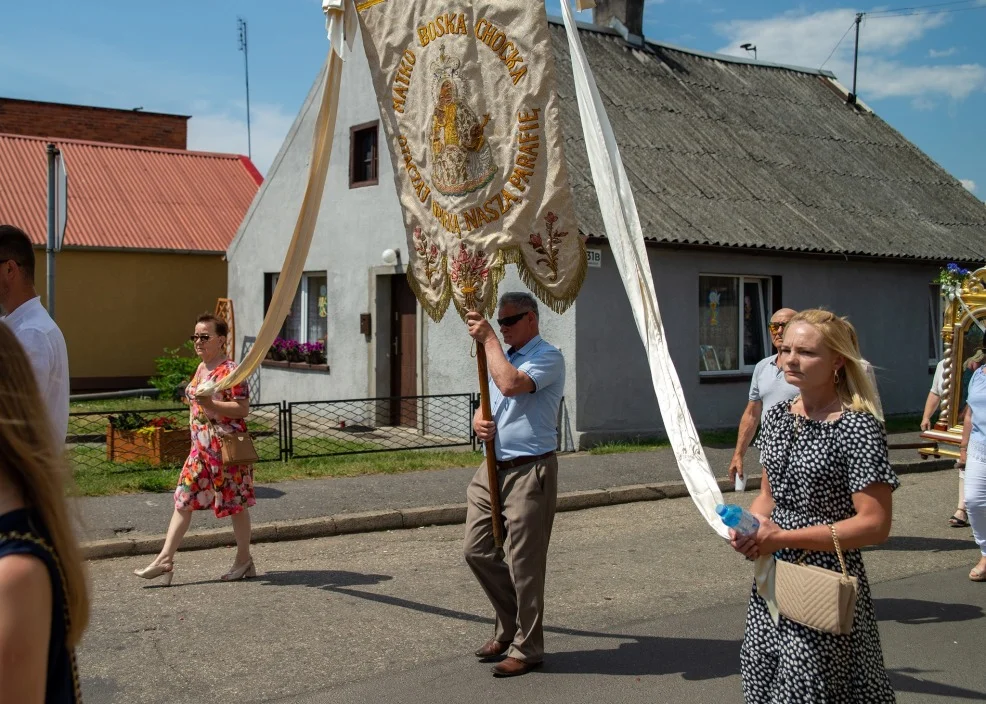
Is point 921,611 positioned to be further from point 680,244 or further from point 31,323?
point 680,244

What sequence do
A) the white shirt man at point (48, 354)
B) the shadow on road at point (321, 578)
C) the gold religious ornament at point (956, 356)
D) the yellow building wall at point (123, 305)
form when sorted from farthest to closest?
the yellow building wall at point (123, 305), the gold religious ornament at point (956, 356), the shadow on road at point (321, 578), the white shirt man at point (48, 354)

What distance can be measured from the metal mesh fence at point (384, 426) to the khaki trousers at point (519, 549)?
7471 millimetres

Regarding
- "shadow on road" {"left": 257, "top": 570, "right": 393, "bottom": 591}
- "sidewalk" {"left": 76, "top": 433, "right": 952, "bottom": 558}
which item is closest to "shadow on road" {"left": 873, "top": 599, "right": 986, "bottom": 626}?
"shadow on road" {"left": 257, "top": 570, "right": 393, "bottom": 591}

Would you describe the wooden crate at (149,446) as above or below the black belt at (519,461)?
below

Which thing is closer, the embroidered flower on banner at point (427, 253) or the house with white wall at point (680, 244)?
the embroidered flower on banner at point (427, 253)

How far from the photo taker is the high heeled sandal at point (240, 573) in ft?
23.7

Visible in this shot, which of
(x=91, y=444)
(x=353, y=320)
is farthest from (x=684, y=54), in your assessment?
(x=91, y=444)

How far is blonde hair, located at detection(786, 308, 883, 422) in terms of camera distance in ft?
11.1

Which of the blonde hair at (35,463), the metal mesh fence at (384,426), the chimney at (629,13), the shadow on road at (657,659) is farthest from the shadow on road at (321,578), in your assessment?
the chimney at (629,13)

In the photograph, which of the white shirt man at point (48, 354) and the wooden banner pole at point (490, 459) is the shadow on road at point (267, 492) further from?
the white shirt man at point (48, 354)

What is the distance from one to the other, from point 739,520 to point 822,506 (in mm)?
331

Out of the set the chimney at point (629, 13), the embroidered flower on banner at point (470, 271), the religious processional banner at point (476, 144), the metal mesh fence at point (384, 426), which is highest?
the chimney at point (629, 13)

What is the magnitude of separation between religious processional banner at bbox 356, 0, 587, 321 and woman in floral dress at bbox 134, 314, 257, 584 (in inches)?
75.8

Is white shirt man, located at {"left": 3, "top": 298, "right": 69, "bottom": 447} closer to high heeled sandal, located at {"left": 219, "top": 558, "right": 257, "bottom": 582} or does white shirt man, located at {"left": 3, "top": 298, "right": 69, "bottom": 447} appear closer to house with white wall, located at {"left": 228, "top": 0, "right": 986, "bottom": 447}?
high heeled sandal, located at {"left": 219, "top": 558, "right": 257, "bottom": 582}
